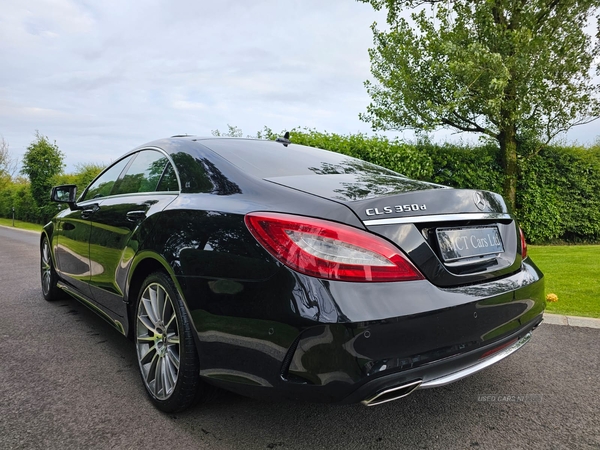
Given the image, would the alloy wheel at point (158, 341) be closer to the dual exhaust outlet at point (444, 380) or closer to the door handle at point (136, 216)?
the door handle at point (136, 216)

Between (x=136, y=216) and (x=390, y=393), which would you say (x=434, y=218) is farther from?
(x=136, y=216)

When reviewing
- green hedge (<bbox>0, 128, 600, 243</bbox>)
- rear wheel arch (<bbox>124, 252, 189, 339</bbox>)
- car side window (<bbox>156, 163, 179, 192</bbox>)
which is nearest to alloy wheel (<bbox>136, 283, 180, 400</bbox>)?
rear wheel arch (<bbox>124, 252, 189, 339</bbox>)

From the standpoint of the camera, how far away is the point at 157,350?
2385mm

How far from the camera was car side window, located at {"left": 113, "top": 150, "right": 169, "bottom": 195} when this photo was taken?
9.21ft

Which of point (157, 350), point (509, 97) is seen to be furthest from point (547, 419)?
point (509, 97)

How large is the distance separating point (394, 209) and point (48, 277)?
4.30 m

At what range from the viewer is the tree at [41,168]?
25609 millimetres

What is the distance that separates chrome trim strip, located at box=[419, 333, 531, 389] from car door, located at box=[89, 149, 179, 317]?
1.58 metres

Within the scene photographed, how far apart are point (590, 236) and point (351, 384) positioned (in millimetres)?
13219

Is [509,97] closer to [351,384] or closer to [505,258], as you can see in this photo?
[505,258]

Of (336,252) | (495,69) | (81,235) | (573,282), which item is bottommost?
(573,282)

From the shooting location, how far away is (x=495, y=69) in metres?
10.4

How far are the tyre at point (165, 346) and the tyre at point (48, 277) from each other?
2548 mm

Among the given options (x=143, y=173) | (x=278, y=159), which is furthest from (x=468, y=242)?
(x=143, y=173)
